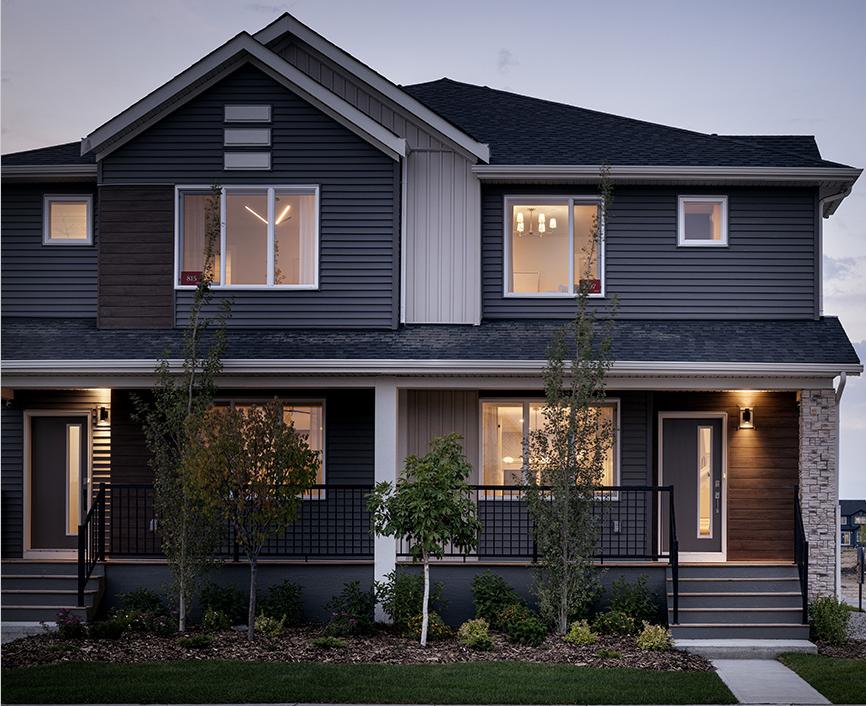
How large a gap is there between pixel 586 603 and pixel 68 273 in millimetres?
9300

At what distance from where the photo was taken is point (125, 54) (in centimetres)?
1368

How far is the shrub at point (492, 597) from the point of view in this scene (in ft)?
35.9

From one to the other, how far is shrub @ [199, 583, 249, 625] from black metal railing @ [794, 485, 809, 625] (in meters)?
7.17

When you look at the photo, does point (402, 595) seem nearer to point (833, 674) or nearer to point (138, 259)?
point (833, 674)

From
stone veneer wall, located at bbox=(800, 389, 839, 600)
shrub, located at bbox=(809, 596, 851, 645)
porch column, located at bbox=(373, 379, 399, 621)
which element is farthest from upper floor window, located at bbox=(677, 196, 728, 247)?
shrub, located at bbox=(809, 596, 851, 645)

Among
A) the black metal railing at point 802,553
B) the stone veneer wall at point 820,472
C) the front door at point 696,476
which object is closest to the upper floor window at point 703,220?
the front door at point 696,476

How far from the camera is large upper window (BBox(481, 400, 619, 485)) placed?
1291 cm

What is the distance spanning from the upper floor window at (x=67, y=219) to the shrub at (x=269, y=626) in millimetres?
6726

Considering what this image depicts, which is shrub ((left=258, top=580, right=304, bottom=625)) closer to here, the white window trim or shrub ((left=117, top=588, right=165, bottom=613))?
shrub ((left=117, top=588, right=165, bottom=613))

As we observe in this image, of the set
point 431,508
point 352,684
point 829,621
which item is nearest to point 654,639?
point 829,621

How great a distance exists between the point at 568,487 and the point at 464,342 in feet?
8.62

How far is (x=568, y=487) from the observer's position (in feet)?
34.8

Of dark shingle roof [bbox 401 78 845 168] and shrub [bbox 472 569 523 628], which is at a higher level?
dark shingle roof [bbox 401 78 845 168]

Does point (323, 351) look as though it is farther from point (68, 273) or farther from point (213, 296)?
point (68, 273)
